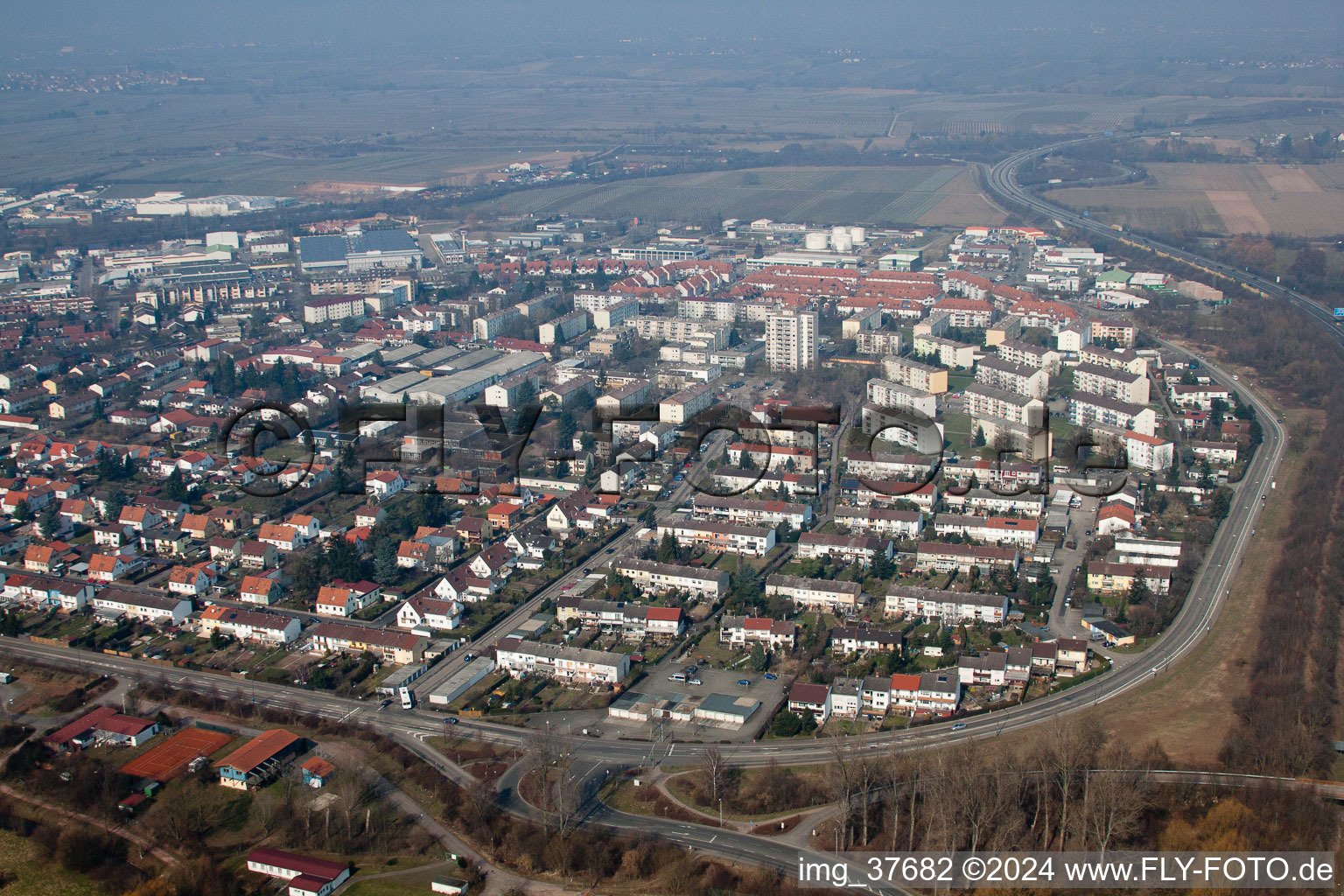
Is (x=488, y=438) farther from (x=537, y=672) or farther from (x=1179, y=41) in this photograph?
(x=1179, y=41)

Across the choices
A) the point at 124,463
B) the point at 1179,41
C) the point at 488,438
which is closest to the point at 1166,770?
the point at 488,438

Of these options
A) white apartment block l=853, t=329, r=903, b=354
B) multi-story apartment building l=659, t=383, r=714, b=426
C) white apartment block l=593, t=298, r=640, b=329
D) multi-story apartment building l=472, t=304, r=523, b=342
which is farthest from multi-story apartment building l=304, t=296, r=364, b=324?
white apartment block l=853, t=329, r=903, b=354

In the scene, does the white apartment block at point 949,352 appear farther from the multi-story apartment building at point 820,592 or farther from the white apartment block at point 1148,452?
the multi-story apartment building at point 820,592

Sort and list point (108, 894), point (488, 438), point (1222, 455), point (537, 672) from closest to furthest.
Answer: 1. point (108, 894)
2. point (537, 672)
3. point (1222, 455)
4. point (488, 438)

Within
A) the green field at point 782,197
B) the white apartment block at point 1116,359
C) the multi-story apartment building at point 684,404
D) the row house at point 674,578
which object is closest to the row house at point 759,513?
the row house at point 674,578

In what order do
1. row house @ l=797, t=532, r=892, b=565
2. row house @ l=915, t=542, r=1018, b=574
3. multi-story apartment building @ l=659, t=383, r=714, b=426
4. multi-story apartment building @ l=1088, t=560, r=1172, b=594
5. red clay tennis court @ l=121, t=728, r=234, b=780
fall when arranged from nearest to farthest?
red clay tennis court @ l=121, t=728, r=234, b=780 < multi-story apartment building @ l=1088, t=560, r=1172, b=594 < row house @ l=915, t=542, r=1018, b=574 < row house @ l=797, t=532, r=892, b=565 < multi-story apartment building @ l=659, t=383, r=714, b=426

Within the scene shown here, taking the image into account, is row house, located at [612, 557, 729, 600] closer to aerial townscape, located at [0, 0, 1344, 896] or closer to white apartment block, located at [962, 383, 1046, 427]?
aerial townscape, located at [0, 0, 1344, 896]
